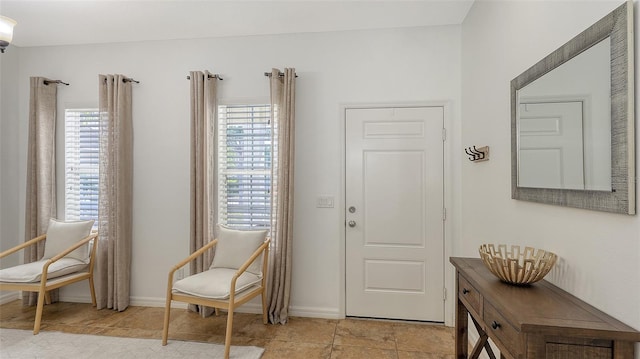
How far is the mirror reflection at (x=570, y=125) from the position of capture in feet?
3.74

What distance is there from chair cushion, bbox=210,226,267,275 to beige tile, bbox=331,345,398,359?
35.9 inches

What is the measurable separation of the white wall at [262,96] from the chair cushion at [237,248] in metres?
0.42

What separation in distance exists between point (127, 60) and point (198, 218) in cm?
185

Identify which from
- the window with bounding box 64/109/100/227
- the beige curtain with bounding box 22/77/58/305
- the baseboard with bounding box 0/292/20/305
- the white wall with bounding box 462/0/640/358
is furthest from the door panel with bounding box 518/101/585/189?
the baseboard with bounding box 0/292/20/305

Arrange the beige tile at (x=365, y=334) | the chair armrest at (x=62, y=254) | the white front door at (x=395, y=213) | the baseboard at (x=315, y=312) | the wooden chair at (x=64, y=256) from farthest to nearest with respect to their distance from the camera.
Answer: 1. the baseboard at (x=315, y=312)
2. the white front door at (x=395, y=213)
3. the wooden chair at (x=64, y=256)
4. the chair armrest at (x=62, y=254)
5. the beige tile at (x=365, y=334)

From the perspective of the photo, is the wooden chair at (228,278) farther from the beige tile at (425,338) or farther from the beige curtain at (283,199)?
the beige tile at (425,338)

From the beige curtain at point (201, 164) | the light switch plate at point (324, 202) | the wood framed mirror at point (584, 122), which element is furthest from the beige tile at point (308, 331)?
the wood framed mirror at point (584, 122)

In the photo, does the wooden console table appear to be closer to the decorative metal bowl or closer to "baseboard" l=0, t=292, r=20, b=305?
the decorative metal bowl

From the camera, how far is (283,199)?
113 inches

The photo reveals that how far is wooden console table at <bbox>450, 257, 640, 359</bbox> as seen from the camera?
994mm

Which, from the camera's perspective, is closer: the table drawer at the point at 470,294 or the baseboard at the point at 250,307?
the table drawer at the point at 470,294

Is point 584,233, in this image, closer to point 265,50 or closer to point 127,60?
point 265,50

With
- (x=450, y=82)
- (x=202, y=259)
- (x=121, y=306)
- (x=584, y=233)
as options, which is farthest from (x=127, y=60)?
(x=584, y=233)

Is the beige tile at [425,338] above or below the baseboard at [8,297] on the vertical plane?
below
